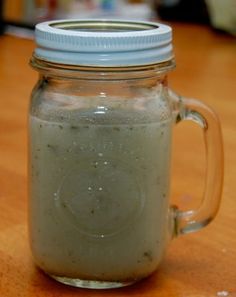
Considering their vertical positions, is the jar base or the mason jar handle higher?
the mason jar handle

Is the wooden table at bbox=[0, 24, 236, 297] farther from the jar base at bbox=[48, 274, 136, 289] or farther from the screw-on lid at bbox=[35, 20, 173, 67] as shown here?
the screw-on lid at bbox=[35, 20, 173, 67]

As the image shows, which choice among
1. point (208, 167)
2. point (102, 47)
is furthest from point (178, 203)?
point (102, 47)

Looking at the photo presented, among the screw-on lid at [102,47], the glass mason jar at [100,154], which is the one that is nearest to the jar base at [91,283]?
the glass mason jar at [100,154]

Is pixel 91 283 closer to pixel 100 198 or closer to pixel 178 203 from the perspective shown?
pixel 100 198

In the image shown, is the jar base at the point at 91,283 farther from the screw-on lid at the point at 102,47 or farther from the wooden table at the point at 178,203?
the screw-on lid at the point at 102,47

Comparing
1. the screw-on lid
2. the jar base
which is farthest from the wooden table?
the screw-on lid
